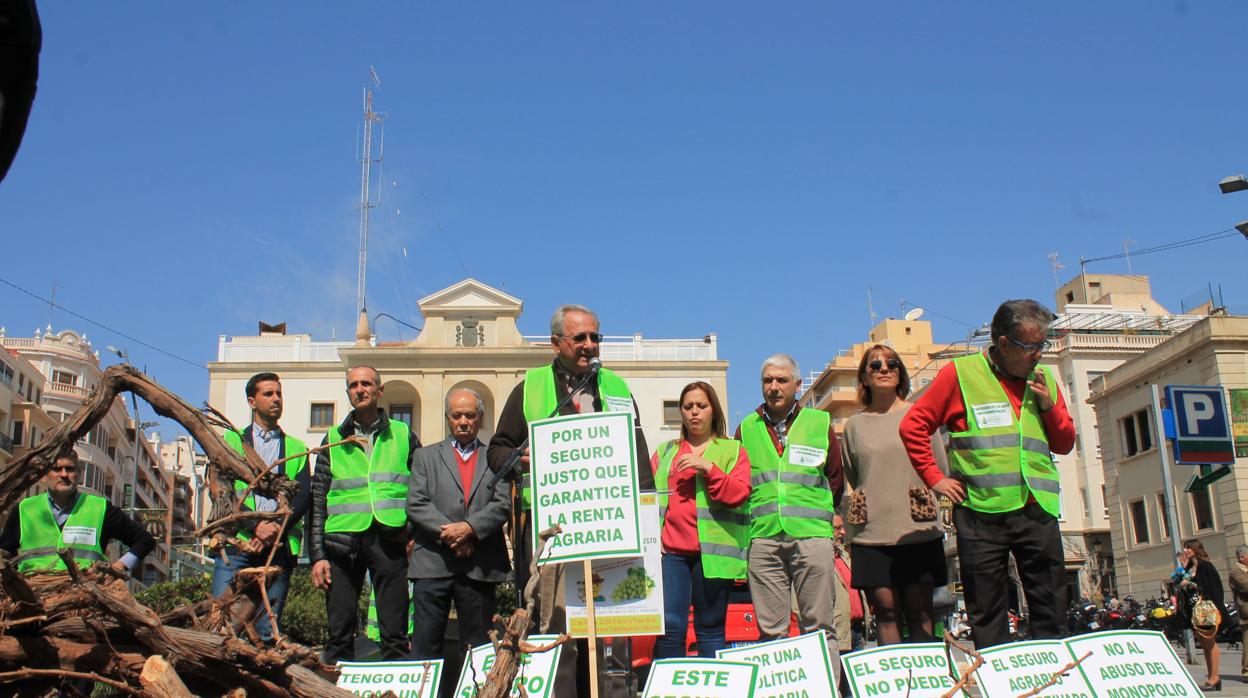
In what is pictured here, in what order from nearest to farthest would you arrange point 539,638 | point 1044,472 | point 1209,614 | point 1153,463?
point 539,638, point 1044,472, point 1209,614, point 1153,463

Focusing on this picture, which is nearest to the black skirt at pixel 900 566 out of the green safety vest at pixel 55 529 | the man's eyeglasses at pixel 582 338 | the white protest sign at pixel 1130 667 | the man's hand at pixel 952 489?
the man's hand at pixel 952 489

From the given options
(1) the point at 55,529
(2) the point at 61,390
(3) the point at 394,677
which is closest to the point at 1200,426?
(1) the point at 55,529

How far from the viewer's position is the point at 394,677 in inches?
181

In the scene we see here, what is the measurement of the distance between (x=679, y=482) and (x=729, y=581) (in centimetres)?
65

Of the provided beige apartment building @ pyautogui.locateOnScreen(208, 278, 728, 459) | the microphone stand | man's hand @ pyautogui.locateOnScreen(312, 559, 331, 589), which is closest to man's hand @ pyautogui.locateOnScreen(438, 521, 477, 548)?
the microphone stand

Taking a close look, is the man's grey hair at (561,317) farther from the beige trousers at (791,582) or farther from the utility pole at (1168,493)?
the utility pole at (1168,493)

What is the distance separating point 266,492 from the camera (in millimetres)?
3887

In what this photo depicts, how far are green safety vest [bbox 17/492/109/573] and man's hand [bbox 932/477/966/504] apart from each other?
208 inches

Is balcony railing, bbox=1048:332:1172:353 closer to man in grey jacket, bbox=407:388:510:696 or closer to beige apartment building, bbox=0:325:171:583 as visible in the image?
man in grey jacket, bbox=407:388:510:696

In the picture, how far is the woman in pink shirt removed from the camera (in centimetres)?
612

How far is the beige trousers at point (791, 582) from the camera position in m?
Answer: 6.09

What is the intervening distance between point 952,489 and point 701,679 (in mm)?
1727

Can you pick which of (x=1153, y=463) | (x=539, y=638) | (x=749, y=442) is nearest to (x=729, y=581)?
(x=749, y=442)

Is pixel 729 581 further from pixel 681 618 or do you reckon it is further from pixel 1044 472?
pixel 1044 472
